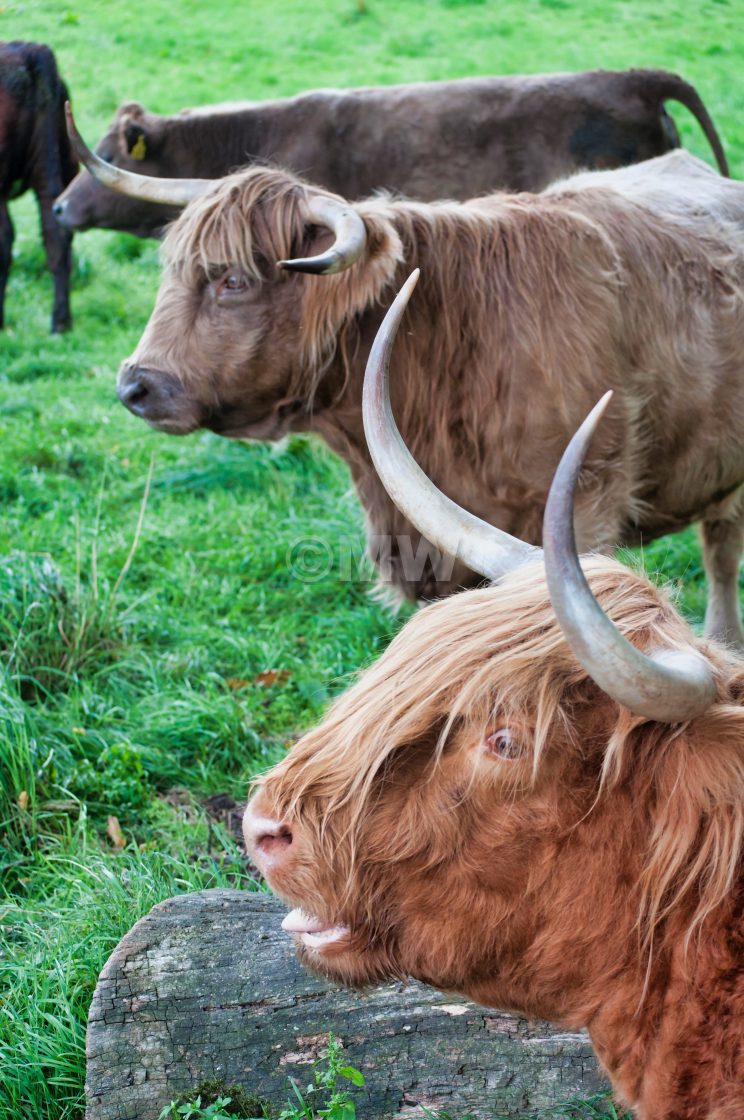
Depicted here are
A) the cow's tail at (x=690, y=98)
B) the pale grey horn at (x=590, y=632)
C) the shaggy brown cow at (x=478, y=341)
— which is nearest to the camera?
the pale grey horn at (x=590, y=632)

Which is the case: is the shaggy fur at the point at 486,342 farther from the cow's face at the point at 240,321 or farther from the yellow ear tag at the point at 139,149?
the yellow ear tag at the point at 139,149

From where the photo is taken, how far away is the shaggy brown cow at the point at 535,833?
174 cm

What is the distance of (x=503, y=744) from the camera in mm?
1849

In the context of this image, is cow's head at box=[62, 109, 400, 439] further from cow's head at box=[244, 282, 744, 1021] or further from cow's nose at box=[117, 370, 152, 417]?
cow's head at box=[244, 282, 744, 1021]

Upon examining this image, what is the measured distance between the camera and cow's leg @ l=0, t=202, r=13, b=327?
950cm

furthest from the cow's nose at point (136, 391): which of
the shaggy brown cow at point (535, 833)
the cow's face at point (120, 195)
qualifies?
the cow's face at point (120, 195)

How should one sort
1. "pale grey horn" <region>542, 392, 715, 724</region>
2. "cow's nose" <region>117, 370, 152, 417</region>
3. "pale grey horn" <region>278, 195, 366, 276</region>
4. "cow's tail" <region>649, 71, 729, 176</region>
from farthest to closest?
"cow's tail" <region>649, 71, 729, 176</region> < "cow's nose" <region>117, 370, 152, 417</region> < "pale grey horn" <region>278, 195, 366, 276</region> < "pale grey horn" <region>542, 392, 715, 724</region>

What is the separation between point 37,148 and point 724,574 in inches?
304

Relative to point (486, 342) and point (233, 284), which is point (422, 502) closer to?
point (486, 342)

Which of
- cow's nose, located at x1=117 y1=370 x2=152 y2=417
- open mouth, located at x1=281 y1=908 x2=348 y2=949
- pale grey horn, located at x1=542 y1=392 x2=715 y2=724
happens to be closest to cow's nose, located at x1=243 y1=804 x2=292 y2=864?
open mouth, located at x1=281 y1=908 x2=348 y2=949

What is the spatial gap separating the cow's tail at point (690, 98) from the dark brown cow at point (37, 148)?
5005 mm

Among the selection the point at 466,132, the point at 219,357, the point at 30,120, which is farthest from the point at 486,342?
the point at 30,120

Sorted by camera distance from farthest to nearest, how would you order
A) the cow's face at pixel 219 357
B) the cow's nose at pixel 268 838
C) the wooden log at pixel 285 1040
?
the cow's face at pixel 219 357 < the wooden log at pixel 285 1040 < the cow's nose at pixel 268 838

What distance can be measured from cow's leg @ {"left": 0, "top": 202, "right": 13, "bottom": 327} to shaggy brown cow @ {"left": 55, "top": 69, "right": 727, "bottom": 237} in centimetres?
51
